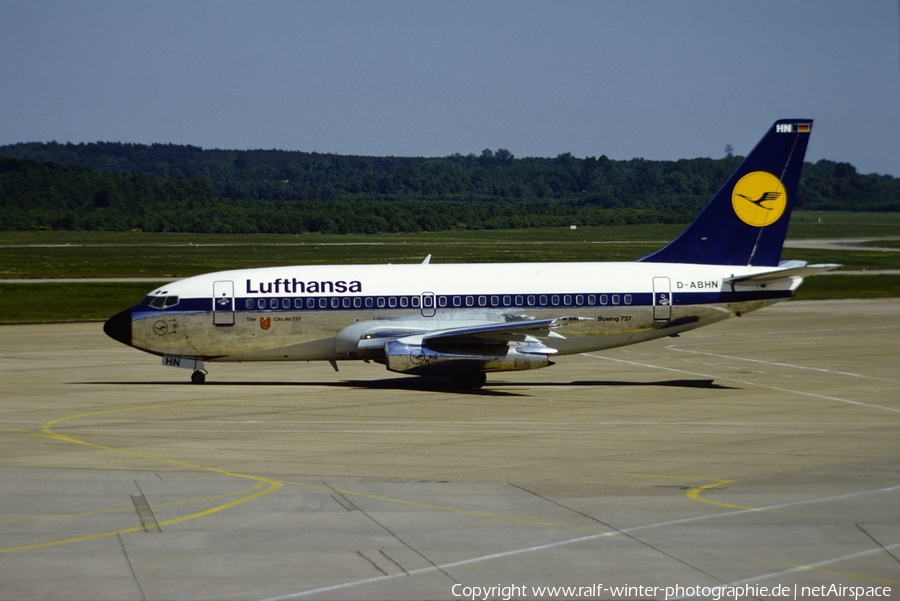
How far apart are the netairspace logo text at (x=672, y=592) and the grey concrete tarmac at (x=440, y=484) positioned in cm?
9

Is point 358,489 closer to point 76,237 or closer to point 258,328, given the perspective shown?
point 258,328

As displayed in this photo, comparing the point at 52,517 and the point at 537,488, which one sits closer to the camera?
the point at 52,517

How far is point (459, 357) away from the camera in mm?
33312

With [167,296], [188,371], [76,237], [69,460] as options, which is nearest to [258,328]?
[167,296]

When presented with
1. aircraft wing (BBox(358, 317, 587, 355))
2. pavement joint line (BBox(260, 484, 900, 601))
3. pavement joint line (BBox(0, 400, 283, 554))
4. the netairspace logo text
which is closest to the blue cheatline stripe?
aircraft wing (BBox(358, 317, 587, 355))

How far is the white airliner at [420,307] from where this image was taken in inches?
1362

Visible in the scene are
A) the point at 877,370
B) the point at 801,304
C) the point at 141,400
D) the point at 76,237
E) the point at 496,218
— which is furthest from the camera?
the point at 496,218

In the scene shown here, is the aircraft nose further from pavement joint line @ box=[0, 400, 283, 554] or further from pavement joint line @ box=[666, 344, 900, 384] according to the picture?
pavement joint line @ box=[666, 344, 900, 384]

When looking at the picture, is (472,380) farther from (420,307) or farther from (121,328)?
(121,328)

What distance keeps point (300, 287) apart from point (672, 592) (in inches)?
904

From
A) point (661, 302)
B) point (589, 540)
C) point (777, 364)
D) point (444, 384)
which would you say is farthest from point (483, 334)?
point (589, 540)

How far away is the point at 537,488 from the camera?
66.3 feet

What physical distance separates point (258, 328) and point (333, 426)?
8.56m

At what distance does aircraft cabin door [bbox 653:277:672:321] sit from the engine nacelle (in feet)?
15.0
